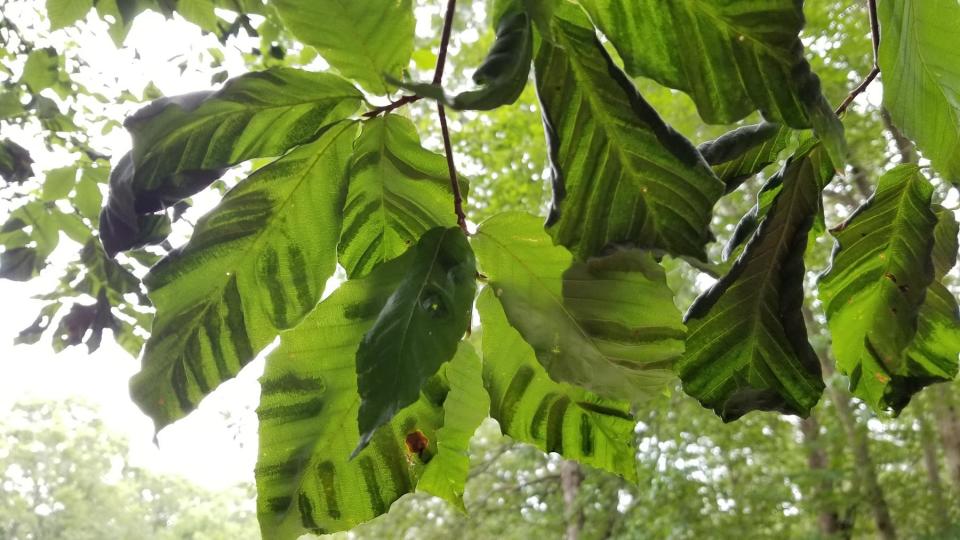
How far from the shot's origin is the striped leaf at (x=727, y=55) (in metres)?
0.26

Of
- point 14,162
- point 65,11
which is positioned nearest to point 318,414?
point 65,11

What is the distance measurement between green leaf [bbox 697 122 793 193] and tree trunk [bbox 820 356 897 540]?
3.77 meters

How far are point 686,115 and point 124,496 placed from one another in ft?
38.2

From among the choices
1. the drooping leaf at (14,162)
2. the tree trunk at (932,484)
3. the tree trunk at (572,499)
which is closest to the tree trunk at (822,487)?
the tree trunk at (932,484)

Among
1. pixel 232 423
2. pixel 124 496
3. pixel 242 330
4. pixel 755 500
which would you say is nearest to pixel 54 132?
pixel 242 330

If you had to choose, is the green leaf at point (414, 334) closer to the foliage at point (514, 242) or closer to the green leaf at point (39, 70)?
the foliage at point (514, 242)

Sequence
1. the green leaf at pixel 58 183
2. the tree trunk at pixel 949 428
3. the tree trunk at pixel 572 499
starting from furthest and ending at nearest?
the tree trunk at pixel 572 499 → the tree trunk at pixel 949 428 → the green leaf at pixel 58 183

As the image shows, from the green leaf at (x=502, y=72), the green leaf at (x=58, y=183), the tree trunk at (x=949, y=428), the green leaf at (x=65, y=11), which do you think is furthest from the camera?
the tree trunk at (x=949, y=428)

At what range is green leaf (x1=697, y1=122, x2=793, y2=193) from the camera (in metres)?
0.36

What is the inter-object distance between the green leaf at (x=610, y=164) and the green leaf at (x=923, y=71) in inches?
4.7

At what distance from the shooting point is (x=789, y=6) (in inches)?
10.2

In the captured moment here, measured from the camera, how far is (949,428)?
3.72m

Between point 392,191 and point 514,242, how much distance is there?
0.23 feet

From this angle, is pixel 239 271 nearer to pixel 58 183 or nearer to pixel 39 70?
pixel 58 183
